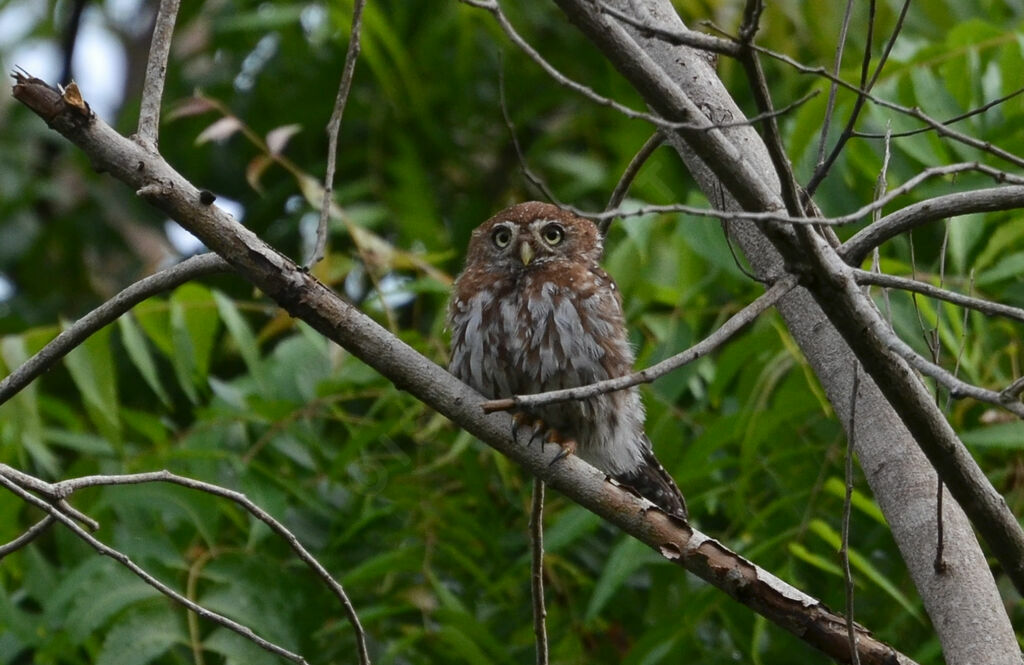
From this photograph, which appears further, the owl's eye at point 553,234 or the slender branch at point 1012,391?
the owl's eye at point 553,234

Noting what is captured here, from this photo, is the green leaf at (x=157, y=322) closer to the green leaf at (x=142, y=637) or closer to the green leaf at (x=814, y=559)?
the green leaf at (x=142, y=637)

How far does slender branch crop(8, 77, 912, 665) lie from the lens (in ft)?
8.89

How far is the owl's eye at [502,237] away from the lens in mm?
4695

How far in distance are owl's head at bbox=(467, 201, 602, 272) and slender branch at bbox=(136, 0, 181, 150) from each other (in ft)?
6.51

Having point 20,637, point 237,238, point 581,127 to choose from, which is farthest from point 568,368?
point 581,127

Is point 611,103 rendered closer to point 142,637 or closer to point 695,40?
point 695,40

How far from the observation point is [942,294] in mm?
2355

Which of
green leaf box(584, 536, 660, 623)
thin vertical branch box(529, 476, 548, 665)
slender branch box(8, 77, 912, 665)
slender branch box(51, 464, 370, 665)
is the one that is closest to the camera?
slender branch box(51, 464, 370, 665)

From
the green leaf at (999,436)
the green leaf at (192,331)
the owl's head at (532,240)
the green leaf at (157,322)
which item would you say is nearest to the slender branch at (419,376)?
the green leaf at (999,436)

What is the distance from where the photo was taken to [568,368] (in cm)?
429

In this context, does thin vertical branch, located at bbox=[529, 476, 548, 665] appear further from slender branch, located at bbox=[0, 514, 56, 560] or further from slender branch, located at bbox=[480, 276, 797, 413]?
slender branch, located at bbox=[0, 514, 56, 560]

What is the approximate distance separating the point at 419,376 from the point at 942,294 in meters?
1.21

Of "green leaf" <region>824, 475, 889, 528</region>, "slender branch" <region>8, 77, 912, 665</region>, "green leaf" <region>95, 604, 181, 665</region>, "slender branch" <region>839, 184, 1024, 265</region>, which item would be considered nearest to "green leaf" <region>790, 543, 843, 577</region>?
"green leaf" <region>824, 475, 889, 528</region>

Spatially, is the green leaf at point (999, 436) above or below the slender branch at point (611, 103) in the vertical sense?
above
